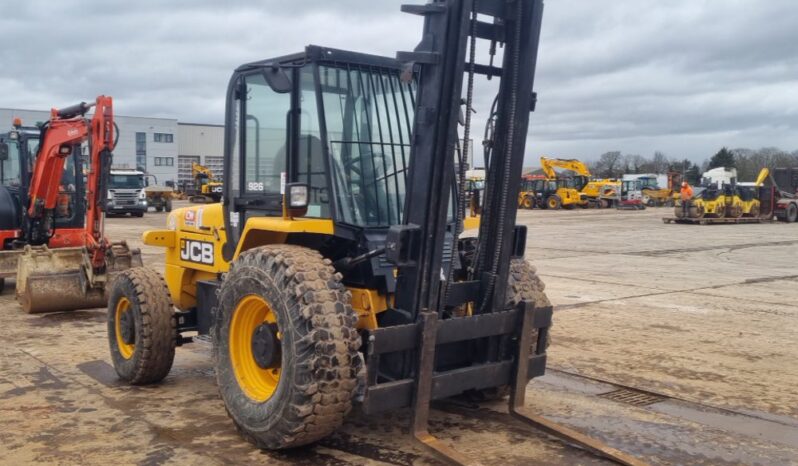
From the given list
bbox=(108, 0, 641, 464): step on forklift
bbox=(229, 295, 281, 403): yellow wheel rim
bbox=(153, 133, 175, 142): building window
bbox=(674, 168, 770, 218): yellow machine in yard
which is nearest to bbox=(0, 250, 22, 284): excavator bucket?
bbox=(108, 0, 641, 464): step on forklift

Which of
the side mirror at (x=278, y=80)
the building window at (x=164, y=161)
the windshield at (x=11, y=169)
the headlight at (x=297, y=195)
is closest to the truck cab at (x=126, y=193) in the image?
the windshield at (x=11, y=169)

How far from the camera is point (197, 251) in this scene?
6512mm

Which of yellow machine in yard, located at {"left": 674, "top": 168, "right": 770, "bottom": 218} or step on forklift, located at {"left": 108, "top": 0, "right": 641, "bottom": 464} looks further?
yellow machine in yard, located at {"left": 674, "top": 168, "right": 770, "bottom": 218}

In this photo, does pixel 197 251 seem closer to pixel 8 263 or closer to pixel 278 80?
pixel 278 80

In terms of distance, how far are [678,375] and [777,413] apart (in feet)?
3.86

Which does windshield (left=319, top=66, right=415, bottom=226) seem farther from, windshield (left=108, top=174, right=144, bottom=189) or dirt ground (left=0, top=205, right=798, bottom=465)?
windshield (left=108, top=174, right=144, bottom=189)

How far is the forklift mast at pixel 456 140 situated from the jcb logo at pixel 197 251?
232 cm

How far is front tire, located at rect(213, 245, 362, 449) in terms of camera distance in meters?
4.23

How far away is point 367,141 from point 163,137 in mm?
83609

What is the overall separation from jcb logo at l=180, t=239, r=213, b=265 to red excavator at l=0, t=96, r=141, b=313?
3821mm

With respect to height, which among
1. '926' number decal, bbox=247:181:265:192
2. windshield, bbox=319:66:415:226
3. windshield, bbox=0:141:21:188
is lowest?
windshield, bbox=0:141:21:188

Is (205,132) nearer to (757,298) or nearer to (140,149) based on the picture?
(140,149)

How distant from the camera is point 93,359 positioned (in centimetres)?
739

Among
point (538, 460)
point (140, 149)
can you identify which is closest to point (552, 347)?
point (538, 460)
